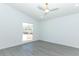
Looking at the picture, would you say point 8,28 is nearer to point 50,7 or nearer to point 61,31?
point 61,31

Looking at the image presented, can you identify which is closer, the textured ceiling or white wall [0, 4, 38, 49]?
the textured ceiling

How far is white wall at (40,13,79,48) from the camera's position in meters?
2.58

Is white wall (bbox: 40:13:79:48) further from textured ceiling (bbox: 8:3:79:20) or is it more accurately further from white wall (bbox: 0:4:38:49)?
white wall (bbox: 0:4:38:49)

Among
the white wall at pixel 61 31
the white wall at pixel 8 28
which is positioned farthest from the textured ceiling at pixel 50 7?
the white wall at pixel 8 28

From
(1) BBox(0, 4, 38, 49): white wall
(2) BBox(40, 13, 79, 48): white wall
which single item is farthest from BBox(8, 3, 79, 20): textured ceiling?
(1) BBox(0, 4, 38, 49): white wall

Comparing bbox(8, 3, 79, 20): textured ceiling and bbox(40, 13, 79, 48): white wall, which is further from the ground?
bbox(8, 3, 79, 20): textured ceiling

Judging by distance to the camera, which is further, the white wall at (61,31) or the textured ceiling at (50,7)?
the white wall at (61,31)

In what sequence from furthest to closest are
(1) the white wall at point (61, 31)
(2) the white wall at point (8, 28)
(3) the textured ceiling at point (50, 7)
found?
(2) the white wall at point (8, 28) → (1) the white wall at point (61, 31) → (3) the textured ceiling at point (50, 7)

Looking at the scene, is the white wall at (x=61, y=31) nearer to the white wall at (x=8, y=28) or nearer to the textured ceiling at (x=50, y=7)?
the textured ceiling at (x=50, y=7)

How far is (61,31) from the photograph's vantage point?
288cm

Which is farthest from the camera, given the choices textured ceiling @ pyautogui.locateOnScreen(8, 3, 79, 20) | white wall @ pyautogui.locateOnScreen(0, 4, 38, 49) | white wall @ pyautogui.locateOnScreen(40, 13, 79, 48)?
white wall @ pyautogui.locateOnScreen(0, 4, 38, 49)

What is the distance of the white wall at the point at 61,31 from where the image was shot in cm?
258

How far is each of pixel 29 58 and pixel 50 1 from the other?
95cm

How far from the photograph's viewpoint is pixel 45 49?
11.2 ft
